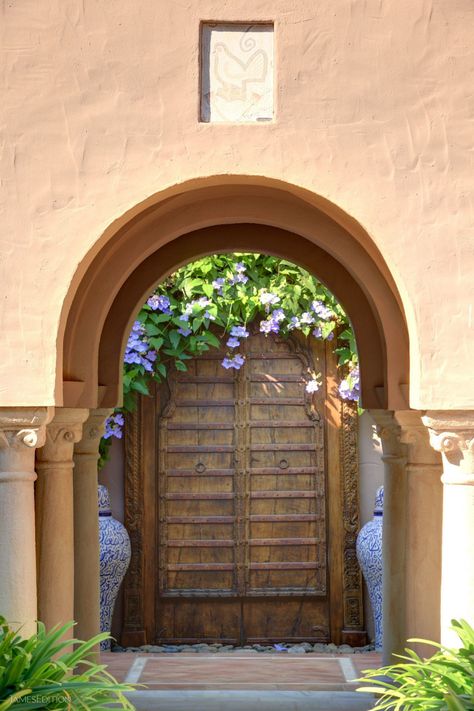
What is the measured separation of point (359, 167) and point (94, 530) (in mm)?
3055

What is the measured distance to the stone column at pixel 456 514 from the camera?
4.77 metres

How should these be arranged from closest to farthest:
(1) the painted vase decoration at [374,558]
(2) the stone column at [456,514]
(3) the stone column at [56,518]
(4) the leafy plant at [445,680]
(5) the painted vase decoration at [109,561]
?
(4) the leafy plant at [445,680], (2) the stone column at [456,514], (3) the stone column at [56,518], (1) the painted vase decoration at [374,558], (5) the painted vase decoration at [109,561]

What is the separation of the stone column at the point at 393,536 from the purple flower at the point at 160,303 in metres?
2.75

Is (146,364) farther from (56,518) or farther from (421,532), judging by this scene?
(421,532)

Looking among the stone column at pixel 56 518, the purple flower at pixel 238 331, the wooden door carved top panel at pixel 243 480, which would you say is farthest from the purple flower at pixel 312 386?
the stone column at pixel 56 518

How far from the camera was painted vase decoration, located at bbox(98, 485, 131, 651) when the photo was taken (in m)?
8.56

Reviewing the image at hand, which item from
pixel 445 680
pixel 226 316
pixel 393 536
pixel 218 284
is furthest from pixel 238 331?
pixel 445 680

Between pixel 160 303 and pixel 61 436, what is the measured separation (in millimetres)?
3140

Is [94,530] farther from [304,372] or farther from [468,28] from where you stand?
[468,28]

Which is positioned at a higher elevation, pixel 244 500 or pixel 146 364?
pixel 146 364

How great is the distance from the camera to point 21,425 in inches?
191

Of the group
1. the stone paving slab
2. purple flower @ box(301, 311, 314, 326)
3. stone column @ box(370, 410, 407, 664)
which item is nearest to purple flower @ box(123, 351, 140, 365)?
purple flower @ box(301, 311, 314, 326)

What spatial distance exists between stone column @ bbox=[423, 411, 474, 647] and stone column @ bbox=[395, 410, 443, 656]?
1084 mm

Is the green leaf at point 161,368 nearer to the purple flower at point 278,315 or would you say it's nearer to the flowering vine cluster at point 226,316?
the flowering vine cluster at point 226,316
